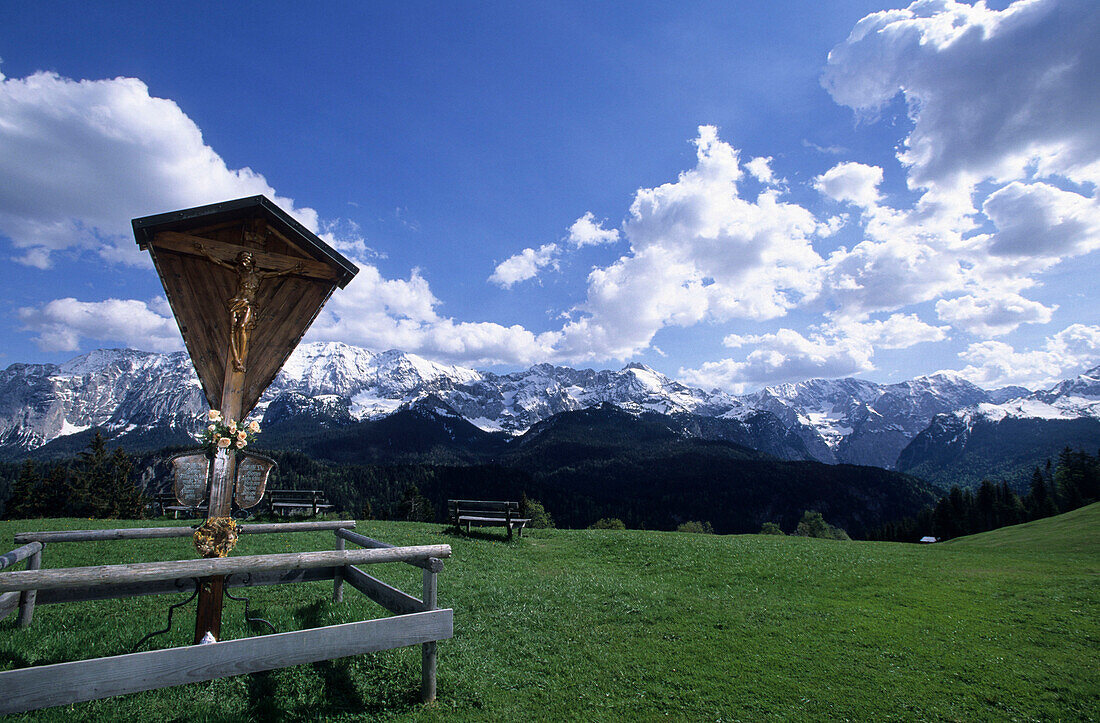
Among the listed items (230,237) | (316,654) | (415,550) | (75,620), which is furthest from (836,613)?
(75,620)

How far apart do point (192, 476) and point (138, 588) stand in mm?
2523

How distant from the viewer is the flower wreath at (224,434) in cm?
693

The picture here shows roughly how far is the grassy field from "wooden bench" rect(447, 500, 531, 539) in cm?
622

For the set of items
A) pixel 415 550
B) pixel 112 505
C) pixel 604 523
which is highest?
pixel 415 550

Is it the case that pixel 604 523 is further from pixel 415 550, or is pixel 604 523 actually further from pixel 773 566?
pixel 415 550

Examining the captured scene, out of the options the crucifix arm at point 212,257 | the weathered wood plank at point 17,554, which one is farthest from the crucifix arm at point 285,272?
the weathered wood plank at point 17,554

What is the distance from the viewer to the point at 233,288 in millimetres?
8352

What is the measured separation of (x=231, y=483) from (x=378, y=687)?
374cm

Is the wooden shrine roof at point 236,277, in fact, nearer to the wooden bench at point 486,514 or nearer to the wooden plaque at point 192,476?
the wooden plaque at point 192,476

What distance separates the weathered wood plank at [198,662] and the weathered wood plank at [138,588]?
2.81 metres

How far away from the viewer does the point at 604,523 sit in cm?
8312

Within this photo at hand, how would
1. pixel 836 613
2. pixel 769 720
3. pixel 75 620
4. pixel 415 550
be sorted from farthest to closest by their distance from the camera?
pixel 836 613
pixel 75 620
pixel 415 550
pixel 769 720

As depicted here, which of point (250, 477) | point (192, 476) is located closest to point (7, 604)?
point (192, 476)

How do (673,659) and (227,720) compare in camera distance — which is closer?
(227,720)
